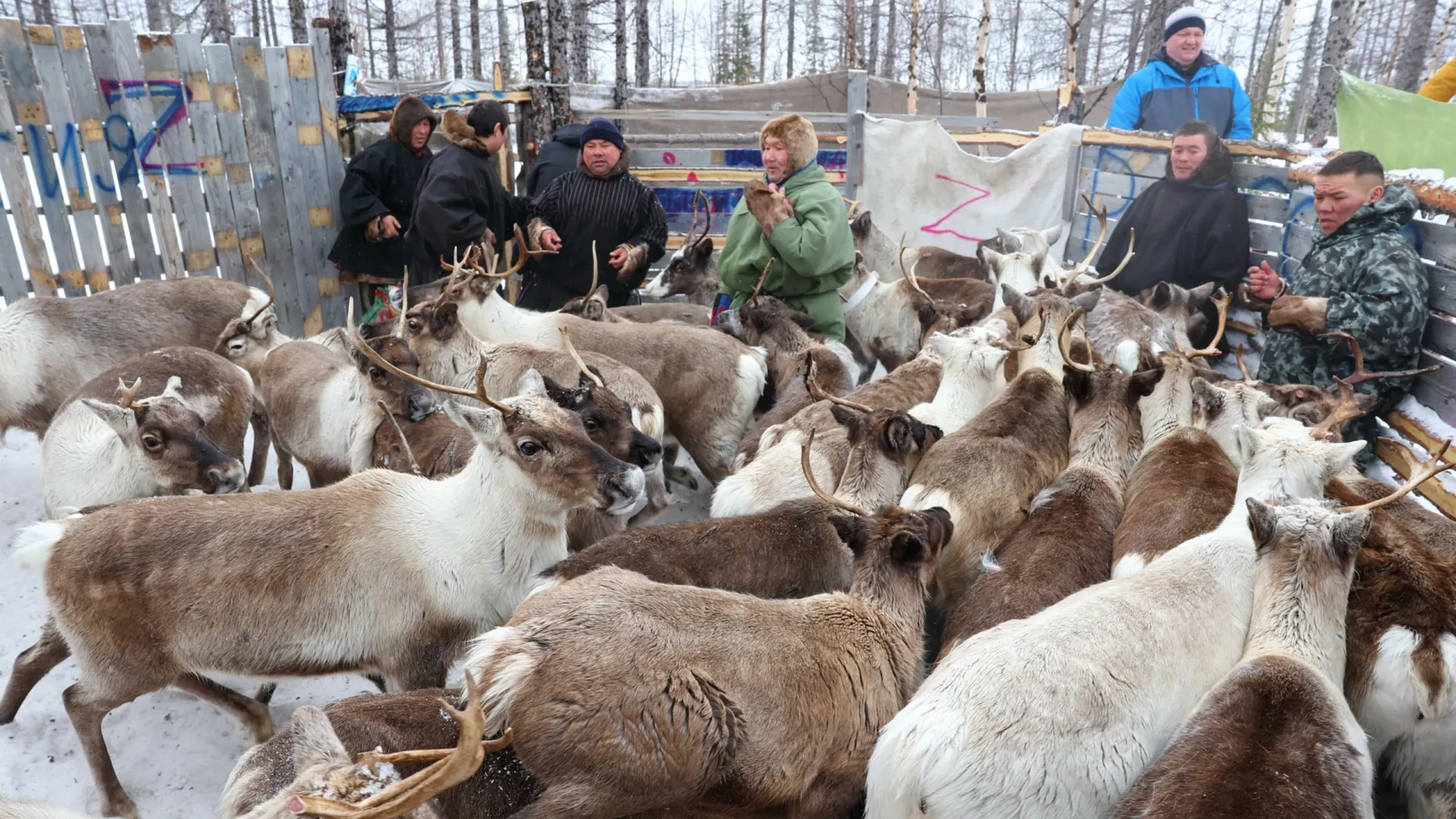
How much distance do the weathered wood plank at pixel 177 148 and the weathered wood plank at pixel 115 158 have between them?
0.66 feet

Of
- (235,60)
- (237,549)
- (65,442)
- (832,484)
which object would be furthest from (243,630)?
(235,60)

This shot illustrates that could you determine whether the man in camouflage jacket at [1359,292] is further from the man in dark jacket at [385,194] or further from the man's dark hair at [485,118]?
the man in dark jacket at [385,194]

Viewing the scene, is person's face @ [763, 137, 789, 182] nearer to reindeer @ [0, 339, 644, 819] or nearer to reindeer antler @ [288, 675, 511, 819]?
reindeer @ [0, 339, 644, 819]

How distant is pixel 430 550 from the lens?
349cm

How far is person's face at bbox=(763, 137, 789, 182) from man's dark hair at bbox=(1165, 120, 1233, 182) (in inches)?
104

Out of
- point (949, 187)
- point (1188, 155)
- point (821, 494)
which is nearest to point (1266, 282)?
point (1188, 155)

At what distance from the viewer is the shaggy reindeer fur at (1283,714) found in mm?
2229

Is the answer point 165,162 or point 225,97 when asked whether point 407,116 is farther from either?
point 165,162

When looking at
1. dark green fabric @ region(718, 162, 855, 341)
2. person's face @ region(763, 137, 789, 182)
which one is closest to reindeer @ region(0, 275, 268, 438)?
dark green fabric @ region(718, 162, 855, 341)

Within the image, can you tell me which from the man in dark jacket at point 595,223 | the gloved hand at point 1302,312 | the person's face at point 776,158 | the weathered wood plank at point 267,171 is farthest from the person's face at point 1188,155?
the weathered wood plank at point 267,171

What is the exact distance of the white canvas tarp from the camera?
8516 millimetres

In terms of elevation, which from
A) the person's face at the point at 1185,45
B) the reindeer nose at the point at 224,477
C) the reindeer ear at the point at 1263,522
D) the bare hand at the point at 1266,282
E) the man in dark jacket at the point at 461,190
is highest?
the person's face at the point at 1185,45

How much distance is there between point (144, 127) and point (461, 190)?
2.73 meters

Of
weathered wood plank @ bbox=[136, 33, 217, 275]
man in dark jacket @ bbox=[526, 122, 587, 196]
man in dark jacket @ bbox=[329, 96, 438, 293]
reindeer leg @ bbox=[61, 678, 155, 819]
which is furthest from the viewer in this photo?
man in dark jacket @ bbox=[526, 122, 587, 196]
